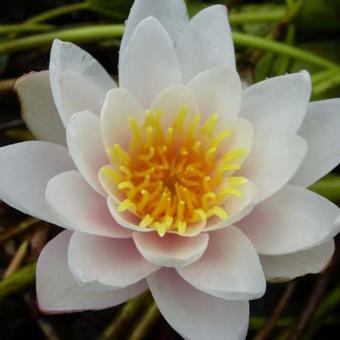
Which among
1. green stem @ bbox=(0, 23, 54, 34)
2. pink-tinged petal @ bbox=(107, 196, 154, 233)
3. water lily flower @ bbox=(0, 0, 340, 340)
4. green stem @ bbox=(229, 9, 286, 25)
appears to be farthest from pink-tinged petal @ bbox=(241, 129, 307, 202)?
green stem @ bbox=(0, 23, 54, 34)

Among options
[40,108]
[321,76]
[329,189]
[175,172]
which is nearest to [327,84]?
[321,76]

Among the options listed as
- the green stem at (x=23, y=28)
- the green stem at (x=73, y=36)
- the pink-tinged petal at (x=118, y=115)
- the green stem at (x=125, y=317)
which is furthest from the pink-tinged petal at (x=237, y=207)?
the green stem at (x=23, y=28)

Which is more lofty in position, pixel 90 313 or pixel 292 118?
pixel 292 118

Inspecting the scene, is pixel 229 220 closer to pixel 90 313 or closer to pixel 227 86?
pixel 227 86

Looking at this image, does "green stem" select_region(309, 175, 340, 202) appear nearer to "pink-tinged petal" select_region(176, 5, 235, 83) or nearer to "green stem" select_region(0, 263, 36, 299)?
"pink-tinged petal" select_region(176, 5, 235, 83)

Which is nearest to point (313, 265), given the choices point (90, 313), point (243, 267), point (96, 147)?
point (243, 267)

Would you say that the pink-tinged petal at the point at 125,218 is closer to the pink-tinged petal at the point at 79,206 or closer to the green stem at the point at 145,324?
the pink-tinged petal at the point at 79,206

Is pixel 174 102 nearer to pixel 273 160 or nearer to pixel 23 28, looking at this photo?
pixel 273 160
